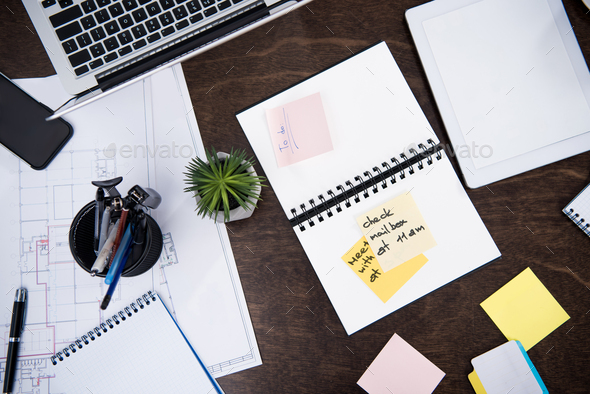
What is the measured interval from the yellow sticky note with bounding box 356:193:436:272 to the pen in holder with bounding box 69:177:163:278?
0.51m

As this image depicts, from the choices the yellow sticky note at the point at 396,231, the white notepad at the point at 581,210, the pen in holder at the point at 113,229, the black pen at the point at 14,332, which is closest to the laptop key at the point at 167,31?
the pen in holder at the point at 113,229

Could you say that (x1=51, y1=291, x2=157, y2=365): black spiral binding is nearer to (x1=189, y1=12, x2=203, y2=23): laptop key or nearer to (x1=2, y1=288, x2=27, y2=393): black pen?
(x1=2, y1=288, x2=27, y2=393): black pen

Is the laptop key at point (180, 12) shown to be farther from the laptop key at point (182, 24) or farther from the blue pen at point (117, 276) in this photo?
the blue pen at point (117, 276)

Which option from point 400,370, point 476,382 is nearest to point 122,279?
point 400,370

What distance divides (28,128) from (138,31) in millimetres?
413

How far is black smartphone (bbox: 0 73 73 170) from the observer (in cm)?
86

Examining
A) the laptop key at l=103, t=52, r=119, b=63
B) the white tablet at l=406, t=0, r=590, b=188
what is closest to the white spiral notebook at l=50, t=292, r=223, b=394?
the laptop key at l=103, t=52, r=119, b=63

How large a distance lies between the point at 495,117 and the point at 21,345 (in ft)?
4.38

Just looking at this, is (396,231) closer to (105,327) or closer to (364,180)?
(364,180)

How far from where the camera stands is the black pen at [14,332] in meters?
0.84

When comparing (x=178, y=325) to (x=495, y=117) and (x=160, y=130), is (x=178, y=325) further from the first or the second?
(x=495, y=117)

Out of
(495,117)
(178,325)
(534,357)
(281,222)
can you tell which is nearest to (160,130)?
(281,222)

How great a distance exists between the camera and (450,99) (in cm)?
84

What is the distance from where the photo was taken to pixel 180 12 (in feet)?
2.40
